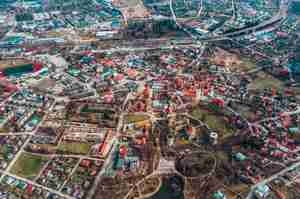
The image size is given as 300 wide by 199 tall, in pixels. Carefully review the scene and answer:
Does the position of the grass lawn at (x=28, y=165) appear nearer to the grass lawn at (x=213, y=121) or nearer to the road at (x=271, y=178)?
the grass lawn at (x=213, y=121)

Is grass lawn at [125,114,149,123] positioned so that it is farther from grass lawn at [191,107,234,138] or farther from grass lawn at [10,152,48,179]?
grass lawn at [10,152,48,179]

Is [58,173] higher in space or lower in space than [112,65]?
lower

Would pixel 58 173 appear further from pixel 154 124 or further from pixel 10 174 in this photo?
pixel 154 124

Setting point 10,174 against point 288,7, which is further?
point 288,7

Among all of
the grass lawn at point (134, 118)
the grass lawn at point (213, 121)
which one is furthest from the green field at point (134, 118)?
the grass lawn at point (213, 121)

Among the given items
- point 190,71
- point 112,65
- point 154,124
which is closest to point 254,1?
point 190,71

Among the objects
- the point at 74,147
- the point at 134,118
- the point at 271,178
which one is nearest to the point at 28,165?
the point at 74,147
